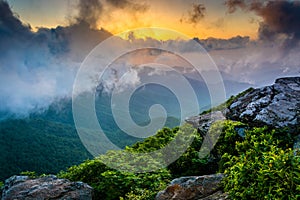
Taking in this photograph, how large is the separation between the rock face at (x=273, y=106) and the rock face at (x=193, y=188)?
10.8ft

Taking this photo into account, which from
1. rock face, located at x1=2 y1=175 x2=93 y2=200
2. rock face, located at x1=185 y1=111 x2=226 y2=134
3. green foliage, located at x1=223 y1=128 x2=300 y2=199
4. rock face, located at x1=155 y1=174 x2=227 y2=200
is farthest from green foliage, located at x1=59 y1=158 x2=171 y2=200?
green foliage, located at x1=223 y1=128 x2=300 y2=199

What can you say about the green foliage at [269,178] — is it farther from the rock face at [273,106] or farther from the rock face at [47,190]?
the rock face at [47,190]

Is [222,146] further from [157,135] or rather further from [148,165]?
[157,135]

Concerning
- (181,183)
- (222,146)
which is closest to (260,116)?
(222,146)

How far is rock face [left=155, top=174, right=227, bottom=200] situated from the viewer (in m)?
6.13

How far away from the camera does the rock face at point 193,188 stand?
6.13 metres

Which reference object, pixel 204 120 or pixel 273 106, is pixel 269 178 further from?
pixel 204 120

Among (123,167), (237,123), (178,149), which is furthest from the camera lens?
(178,149)

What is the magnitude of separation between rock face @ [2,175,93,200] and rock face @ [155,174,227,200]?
367 cm

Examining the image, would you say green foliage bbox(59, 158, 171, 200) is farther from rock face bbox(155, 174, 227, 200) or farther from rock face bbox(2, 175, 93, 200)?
rock face bbox(155, 174, 227, 200)

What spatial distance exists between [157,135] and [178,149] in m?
1.86

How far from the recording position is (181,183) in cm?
674

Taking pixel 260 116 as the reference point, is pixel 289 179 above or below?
below

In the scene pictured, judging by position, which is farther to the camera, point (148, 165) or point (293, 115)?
point (148, 165)
